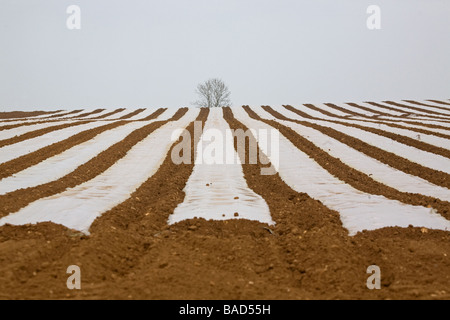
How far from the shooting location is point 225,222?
765cm

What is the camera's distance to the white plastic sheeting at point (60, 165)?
39.9 feet

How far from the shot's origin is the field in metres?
4.97

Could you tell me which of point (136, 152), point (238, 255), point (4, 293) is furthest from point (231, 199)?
point (136, 152)

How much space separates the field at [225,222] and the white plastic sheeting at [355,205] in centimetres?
4

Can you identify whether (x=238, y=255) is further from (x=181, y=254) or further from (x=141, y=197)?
(x=141, y=197)

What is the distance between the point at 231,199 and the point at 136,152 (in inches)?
357

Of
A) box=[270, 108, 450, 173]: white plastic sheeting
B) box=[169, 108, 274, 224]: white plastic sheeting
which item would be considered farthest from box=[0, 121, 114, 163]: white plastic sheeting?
box=[270, 108, 450, 173]: white plastic sheeting

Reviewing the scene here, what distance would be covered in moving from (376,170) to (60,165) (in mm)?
11690

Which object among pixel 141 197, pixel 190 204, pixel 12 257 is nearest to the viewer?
pixel 12 257
